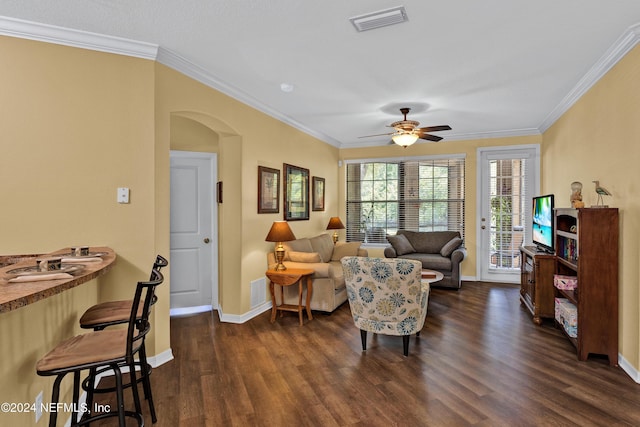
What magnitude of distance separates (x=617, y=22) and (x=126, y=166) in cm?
381

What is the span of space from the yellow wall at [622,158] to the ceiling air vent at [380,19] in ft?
6.33

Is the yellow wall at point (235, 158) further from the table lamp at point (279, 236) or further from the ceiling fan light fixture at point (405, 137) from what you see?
the ceiling fan light fixture at point (405, 137)

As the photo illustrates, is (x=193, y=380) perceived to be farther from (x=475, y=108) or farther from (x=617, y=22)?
(x=475, y=108)

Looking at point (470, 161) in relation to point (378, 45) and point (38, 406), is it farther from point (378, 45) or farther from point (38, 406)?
point (38, 406)

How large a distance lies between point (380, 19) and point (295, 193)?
321cm

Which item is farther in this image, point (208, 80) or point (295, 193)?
point (295, 193)

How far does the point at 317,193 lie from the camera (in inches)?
247

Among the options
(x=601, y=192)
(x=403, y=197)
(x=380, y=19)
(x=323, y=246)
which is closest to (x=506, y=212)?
(x=403, y=197)

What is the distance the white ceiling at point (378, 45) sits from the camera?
7.81ft

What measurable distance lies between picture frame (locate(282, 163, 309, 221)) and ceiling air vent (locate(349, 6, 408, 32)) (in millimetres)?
2732

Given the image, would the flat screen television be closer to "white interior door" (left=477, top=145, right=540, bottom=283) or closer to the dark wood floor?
the dark wood floor

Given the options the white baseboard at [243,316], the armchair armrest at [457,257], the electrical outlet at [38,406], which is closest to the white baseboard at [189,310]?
the white baseboard at [243,316]

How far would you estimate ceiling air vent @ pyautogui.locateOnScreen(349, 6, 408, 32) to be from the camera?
2414 mm

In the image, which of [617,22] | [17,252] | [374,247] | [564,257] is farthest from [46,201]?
[374,247]
